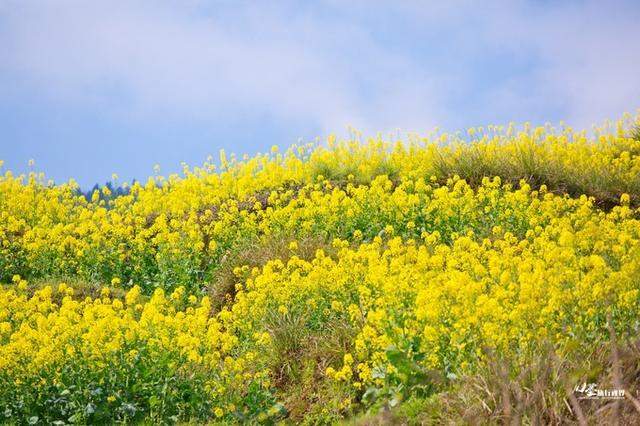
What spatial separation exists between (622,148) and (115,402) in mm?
11712

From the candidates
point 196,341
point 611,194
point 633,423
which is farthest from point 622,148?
point 633,423

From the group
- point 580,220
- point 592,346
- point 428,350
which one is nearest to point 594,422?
point 592,346

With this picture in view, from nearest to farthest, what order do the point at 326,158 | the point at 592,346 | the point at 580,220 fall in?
the point at 592,346 → the point at 580,220 → the point at 326,158

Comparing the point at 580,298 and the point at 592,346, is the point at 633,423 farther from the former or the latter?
the point at 580,298

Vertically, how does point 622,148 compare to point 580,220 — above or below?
above

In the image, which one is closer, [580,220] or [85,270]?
[580,220]

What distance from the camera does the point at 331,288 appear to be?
829 centimetres

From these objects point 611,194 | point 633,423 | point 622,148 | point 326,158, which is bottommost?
point 633,423

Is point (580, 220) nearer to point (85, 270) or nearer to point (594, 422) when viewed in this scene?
point (594, 422)

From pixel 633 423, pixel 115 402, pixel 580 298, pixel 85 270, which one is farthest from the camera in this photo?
pixel 85 270

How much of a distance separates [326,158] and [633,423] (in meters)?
10.7

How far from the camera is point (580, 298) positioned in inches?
243

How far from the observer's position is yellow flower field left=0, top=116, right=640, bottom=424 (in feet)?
19.9

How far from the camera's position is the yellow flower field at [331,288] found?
19.9 feet
